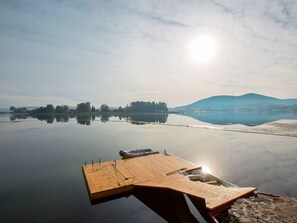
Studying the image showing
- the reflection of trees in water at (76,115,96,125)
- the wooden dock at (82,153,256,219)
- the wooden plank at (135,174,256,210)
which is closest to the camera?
the wooden plank at (135,174,256,210)

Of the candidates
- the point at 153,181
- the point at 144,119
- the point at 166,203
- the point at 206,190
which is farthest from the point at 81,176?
the point at 144,119

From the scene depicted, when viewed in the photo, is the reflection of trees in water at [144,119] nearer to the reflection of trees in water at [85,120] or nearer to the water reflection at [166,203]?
the reflection of trees in water at [85,120]

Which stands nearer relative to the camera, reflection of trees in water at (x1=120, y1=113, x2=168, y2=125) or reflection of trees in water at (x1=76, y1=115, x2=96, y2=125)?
reflection of trees in water at (x1=76, y1=115, x2=96, y2=125)

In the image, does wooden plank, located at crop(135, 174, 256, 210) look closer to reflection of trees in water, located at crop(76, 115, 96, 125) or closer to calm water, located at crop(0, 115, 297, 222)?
calm water, located at crop(0, 115, 297, 222)

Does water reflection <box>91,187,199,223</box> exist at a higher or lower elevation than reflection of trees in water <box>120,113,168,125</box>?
lower

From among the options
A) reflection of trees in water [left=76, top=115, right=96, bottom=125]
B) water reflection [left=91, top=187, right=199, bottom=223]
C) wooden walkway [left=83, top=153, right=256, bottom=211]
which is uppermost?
reflection of trees in water [left=76, top=115, right=96, bottom=125]

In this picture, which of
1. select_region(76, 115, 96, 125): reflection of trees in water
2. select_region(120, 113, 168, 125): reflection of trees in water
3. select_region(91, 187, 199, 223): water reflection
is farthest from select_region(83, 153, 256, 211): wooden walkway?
select_region(76, 115, 96, 125): reflection of trees in water

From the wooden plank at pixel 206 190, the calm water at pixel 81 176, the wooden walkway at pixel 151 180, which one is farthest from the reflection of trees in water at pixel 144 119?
the wooden plank at pixel 206 190

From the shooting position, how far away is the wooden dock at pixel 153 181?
1214 cm

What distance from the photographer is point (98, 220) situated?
12531 millimetres

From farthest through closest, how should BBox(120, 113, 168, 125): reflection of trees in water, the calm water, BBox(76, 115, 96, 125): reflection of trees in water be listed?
BBox(120, 113, 168, 125): reflection of trees in water < BBox(76, 115, 96, 125): reflection of trees in water < the calm water

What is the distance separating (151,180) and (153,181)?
0.35 metres

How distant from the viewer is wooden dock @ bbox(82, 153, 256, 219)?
12.1m

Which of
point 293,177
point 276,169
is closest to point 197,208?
point 293,177
